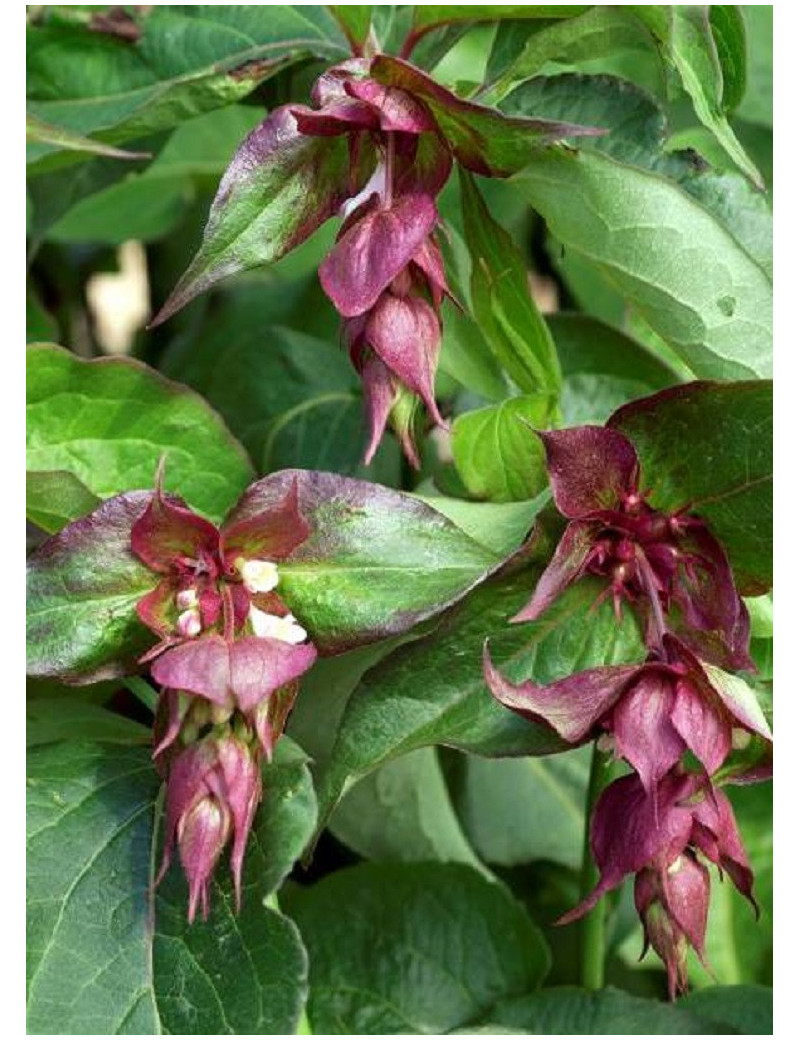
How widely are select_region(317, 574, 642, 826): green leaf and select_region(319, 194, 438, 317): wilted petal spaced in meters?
0.10

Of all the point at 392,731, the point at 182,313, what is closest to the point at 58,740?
the point at 392,731

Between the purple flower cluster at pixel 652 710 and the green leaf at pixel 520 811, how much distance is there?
9.1 inches

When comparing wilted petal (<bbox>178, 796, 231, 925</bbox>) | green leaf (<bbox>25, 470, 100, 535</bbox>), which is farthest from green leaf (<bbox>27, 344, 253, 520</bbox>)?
wilted petal (<bbox>178, 796, 231, 925</bbox>)

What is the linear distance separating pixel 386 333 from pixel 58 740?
0.65ft

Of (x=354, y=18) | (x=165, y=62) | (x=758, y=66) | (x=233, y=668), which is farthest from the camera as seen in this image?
(x=758, y=66)

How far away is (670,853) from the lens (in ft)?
1.44

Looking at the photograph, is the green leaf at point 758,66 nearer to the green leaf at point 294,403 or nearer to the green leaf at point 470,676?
the green leaf at point 294,403

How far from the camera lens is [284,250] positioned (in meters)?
0.48

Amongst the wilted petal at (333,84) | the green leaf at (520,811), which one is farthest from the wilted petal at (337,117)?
the green leaf at (520,811)

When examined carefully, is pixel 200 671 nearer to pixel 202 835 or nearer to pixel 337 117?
pixel 202 835

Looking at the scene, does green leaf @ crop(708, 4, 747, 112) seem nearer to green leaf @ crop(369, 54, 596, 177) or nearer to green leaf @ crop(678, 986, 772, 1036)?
green leaf @ crop(369, 54, 596, 177)

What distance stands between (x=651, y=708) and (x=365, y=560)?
9 centimetres

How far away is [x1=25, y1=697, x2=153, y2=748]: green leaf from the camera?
1.84ft

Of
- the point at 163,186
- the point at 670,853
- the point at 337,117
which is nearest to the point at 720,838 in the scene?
the point at 670,853
